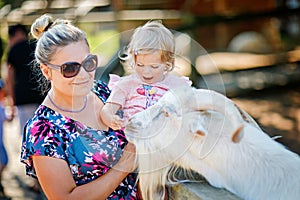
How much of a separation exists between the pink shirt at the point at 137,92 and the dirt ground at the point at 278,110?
371 centimetres

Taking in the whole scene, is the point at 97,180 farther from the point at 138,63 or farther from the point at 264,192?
the point at 264,192

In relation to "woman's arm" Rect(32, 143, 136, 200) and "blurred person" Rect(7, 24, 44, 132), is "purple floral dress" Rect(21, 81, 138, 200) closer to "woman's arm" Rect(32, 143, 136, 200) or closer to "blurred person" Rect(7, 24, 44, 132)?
"woman's arm" Rect(32, 143, 136, 200)

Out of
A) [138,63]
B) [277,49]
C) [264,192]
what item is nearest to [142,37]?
[138,63]

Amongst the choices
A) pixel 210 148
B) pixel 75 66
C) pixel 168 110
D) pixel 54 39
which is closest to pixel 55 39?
pixel 54 39

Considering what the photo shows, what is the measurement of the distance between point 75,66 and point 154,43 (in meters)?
0.25

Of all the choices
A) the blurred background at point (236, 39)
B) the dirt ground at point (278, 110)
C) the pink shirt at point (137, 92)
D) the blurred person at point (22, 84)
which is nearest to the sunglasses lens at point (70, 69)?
the pink shirt at point (137, 92)

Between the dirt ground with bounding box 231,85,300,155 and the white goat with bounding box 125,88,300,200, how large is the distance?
368 cm

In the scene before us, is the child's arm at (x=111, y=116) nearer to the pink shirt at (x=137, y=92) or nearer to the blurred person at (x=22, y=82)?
the pink shirt at (x=137, y=92)

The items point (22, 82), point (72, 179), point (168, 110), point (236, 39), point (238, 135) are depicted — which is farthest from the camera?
point (236, 39)

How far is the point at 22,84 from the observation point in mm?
5023

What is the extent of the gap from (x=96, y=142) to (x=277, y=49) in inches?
287

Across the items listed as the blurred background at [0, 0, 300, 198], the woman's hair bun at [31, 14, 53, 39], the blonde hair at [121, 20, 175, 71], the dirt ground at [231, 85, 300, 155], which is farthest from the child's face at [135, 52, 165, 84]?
the blurred background at [0, 0, 300, 198]

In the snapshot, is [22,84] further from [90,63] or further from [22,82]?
[90,63]

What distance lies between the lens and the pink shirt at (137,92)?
1.67m
